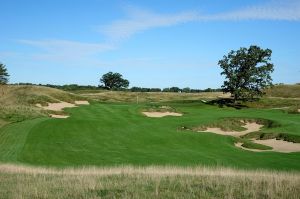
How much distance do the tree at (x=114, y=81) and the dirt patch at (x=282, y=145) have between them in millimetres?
152234

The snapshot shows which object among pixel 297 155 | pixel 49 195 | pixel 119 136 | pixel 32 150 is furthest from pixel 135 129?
pixel 49 195

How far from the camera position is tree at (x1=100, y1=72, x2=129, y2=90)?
18650 centimetres

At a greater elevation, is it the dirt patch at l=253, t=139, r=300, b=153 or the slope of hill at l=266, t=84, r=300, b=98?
the slope of hill at l=266, t=84, r=300, b=98

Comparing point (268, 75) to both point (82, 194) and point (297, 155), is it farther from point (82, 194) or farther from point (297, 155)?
point (82, 194)

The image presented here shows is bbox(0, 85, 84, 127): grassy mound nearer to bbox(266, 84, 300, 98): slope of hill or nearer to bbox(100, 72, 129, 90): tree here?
bbox(266, 84, 300, 98): slope of hill

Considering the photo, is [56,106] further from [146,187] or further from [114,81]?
[114,81]

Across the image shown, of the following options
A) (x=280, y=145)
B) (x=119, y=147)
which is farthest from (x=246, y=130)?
(x=119, y=147)

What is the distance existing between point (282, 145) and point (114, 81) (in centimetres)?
15676

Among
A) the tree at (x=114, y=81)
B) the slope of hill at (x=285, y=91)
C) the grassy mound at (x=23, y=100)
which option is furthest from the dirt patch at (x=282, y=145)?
the tree at (x=114, y=81)

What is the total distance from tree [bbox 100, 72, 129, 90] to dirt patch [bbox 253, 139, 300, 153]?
→ 152234 mm

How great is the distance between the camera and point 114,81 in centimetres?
18800

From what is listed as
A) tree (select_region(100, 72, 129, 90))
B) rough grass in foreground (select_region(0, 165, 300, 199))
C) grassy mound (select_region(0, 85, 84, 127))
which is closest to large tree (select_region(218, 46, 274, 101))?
grassy mound (select_region(0, 85, 84, 127))

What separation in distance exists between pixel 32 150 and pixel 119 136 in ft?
24.9

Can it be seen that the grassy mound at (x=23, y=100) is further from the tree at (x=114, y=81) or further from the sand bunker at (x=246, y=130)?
the tree at (x=114, y=81)
